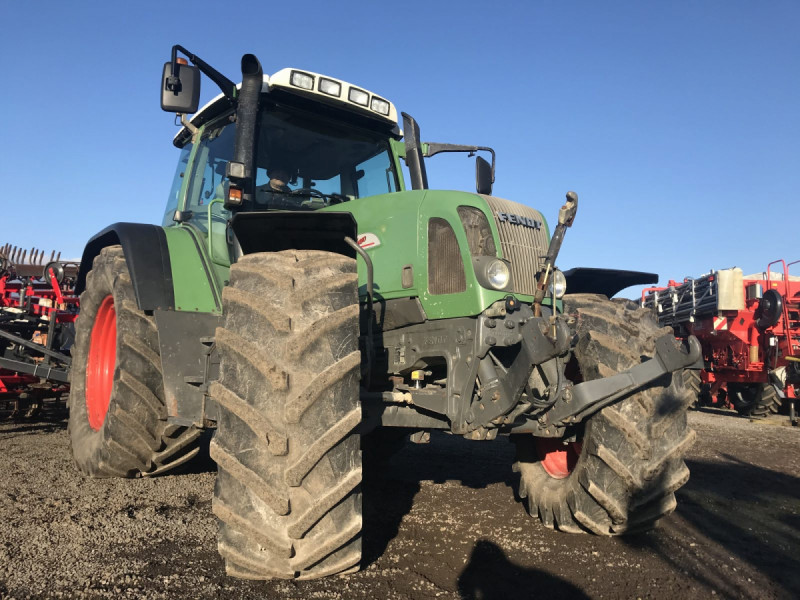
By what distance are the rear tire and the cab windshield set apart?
10.1 m

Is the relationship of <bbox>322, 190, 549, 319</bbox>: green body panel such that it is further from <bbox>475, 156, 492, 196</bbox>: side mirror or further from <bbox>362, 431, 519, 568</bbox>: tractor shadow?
<bbox>362, 431, 519, 568</bbox>: tractor shadow

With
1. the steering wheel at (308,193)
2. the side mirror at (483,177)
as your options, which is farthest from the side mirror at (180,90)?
the side mirror at (483,177)

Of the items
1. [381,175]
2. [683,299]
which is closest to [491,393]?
[381,175]

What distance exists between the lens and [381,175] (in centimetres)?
474

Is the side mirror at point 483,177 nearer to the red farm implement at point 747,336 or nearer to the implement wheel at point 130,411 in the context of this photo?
the implement wheel at point 130,411

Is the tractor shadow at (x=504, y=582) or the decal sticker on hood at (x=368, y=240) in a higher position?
the decal sticker on hood at (x=368, y=240)

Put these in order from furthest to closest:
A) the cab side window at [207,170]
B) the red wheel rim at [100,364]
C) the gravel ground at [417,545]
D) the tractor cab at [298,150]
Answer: the red wheel rim at [100,364] → the cab side window at [207,170] → the tractor cab at [298,150] → the gravel ground at [417,545]

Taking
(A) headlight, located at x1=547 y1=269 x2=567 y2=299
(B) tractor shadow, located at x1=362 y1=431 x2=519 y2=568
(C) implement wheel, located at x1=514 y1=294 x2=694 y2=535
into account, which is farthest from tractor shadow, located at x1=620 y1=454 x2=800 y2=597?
(A) headlight, located at x1=547 y1=269 x2=567 y2=299

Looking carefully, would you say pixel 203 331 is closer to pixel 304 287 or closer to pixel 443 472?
pixel 304 287

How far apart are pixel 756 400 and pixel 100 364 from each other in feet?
37.5

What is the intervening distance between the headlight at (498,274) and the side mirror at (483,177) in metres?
1.50

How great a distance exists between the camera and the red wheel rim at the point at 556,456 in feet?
13.6

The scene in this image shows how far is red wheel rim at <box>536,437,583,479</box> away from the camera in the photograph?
416cm

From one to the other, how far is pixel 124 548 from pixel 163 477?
1537mm
